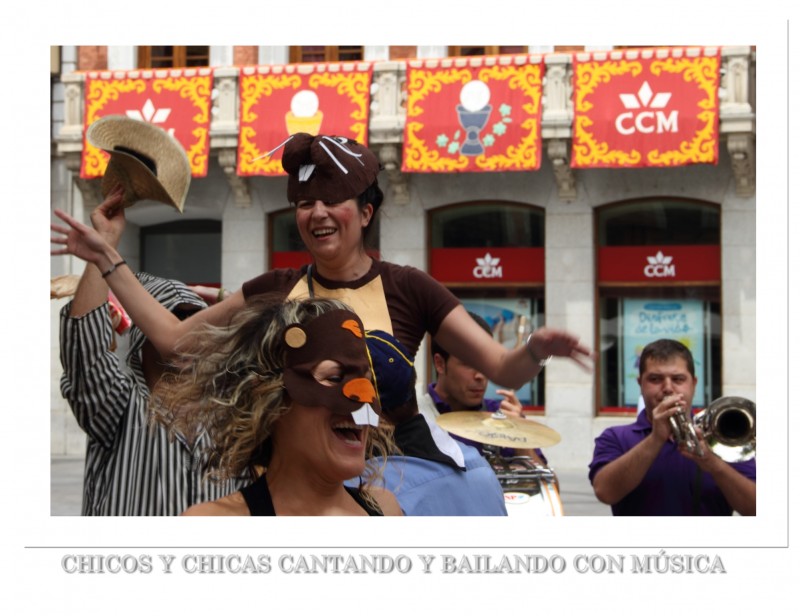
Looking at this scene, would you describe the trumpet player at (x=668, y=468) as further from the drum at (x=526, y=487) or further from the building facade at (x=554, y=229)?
the building facade at (x=554, y=229)

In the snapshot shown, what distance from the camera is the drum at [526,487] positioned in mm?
5422

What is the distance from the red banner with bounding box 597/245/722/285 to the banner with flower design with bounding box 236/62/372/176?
3960 mm

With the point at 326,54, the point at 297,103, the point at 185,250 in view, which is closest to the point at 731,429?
the point at 297,103

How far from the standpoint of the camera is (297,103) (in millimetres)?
17109

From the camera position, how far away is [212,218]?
19094mm

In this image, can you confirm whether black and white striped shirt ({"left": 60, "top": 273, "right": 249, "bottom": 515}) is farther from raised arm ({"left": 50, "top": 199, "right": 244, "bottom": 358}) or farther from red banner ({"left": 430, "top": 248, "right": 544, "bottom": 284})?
red banner ({"left": 430, "top": 248, "right": 544, "bottom": 284})

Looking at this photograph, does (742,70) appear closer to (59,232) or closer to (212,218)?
(212,218)

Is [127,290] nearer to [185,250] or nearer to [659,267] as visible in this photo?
[659,267]

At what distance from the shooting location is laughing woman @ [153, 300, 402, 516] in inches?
Result: 114

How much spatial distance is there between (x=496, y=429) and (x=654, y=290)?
40.8 feet

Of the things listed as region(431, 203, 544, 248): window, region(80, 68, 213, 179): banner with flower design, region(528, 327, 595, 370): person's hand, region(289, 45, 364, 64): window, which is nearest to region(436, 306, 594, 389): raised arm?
region(528, 327, 595, 370): person's hand

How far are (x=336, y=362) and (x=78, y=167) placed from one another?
16208 mm

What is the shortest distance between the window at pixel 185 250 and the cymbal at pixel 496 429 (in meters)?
13.9
